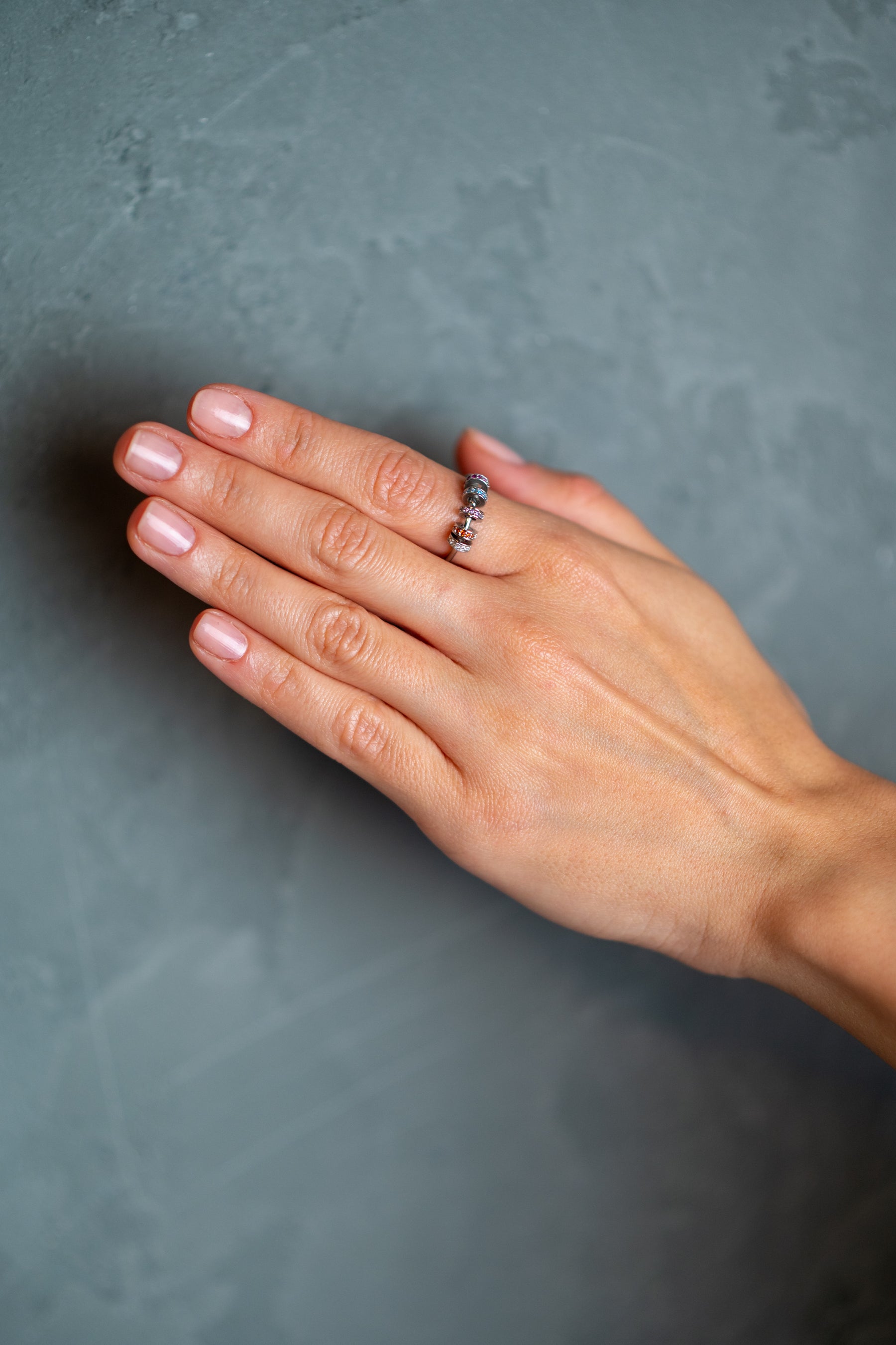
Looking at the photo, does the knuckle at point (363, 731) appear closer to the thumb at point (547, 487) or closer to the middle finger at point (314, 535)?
the middle finger at point (314, 535)

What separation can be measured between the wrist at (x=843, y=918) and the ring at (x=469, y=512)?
36cm

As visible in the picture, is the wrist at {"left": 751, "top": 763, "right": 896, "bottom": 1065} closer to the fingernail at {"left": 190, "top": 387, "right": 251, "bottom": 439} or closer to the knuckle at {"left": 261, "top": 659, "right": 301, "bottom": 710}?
the knuckle at {"left": 261, "top": 659, "right": 301, "bottom": 710}

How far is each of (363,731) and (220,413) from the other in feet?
0.84

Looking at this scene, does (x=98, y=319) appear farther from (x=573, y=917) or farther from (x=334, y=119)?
(x=573, y=917)

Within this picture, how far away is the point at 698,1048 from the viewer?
95cm

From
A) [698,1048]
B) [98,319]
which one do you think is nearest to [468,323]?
[98,319]

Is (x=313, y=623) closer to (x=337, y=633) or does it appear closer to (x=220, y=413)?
(x=337, y=633)

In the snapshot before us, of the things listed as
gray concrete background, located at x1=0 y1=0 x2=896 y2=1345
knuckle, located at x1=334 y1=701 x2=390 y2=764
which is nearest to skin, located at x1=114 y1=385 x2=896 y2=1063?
knuckle, located at x1=334 y1=701 x2=390 y2=764

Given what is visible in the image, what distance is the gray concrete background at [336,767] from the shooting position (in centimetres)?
78

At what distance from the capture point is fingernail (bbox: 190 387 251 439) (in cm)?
71

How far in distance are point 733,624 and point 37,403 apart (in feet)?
2.00

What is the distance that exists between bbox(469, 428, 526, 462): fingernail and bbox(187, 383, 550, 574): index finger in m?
0.08

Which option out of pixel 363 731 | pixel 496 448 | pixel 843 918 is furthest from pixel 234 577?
pixel 843 918

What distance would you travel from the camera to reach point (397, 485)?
0.74 meters
